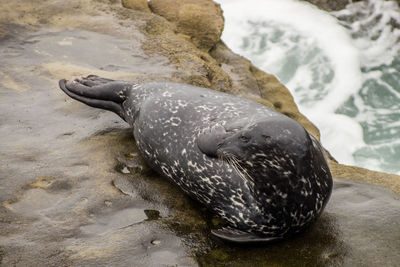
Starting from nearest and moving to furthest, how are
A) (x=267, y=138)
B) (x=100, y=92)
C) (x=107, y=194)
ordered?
(x=267, y=138) → (x=107, y=194) → (x=100, y=92)

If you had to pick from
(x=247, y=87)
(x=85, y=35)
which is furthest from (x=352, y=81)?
(x=85, y=35)

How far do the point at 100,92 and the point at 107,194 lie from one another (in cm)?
149

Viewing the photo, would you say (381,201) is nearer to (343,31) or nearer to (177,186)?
(177,186)

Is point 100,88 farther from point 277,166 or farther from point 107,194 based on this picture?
point 277,166

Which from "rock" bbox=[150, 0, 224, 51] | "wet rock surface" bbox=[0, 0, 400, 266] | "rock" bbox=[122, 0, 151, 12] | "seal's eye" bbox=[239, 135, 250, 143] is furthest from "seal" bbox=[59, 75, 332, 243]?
"rock" bbox=[122, 0, 151, 12]

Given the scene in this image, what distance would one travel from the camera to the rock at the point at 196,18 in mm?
7332

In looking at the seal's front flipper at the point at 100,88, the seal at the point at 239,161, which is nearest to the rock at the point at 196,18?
the seal's front flipper at the point at 100,88

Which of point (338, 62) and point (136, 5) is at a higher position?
point (136, 5)

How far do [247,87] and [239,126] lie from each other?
126 inches

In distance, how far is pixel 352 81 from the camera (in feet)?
34.8

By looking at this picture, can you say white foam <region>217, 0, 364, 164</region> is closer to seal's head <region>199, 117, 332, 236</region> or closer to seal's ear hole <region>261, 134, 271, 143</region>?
seal's head <region>199, 117, 332, 236</region>

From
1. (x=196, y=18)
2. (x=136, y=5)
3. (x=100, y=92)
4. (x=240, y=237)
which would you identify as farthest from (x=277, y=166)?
(x=136, y=5)

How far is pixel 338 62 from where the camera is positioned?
36.3 ft

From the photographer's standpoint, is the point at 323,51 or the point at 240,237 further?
the point at 323,51
